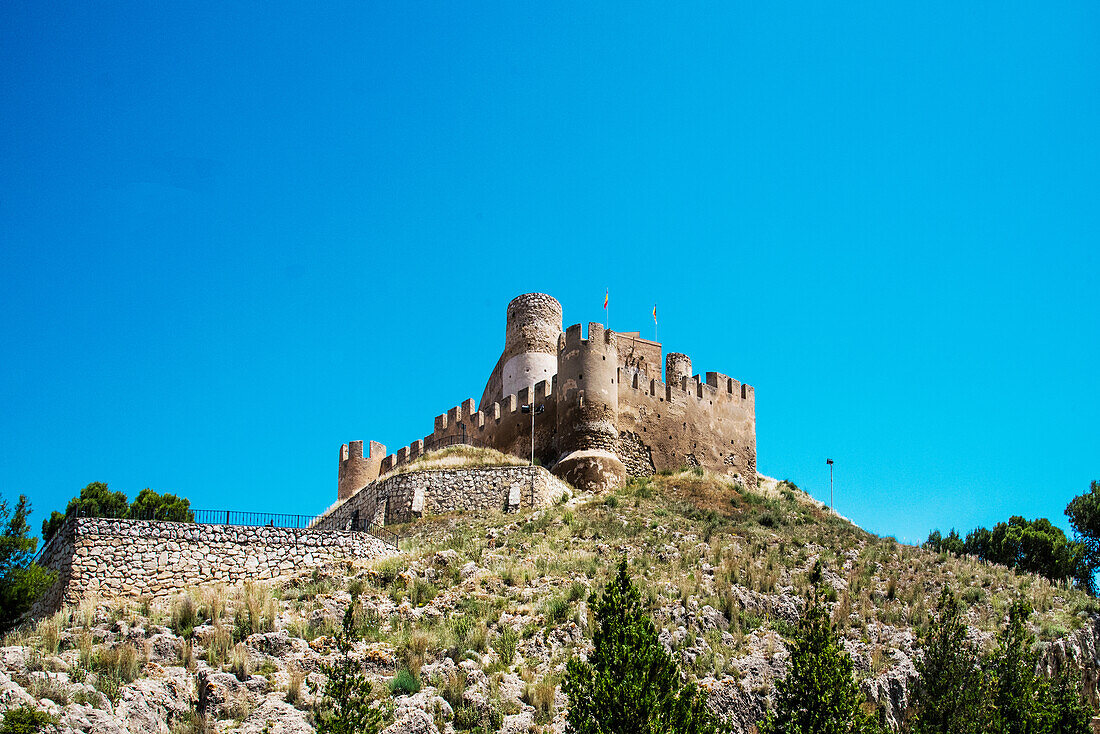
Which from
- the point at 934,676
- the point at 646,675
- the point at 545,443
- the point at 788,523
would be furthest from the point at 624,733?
the point at 545,443

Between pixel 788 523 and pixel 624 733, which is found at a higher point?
pixel 788 523

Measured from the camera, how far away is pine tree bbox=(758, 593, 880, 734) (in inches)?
671

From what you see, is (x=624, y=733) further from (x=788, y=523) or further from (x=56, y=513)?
(x=56, y=513)

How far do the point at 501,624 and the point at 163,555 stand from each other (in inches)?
288

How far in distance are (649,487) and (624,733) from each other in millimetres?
18301

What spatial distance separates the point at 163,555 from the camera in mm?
22453

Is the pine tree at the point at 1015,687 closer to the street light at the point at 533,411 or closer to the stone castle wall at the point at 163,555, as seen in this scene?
the stone castle wall at the point at 163,555

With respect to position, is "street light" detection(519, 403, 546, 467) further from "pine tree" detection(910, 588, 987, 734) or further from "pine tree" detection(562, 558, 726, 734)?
"pine tree" detection(562, 558, 726, 734)

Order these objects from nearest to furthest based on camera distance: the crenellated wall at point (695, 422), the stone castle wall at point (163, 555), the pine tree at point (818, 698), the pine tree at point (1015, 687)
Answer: the pine tree at point (818, 698) < the pine tree at point (1015, 687) < the stone castle wall at point (163, 555) < the crenellated wall at point (695, 422)

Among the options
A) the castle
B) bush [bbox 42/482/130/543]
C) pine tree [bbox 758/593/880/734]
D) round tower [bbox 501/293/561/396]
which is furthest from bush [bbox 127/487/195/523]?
pine tree [bbox 758/593/880/734]

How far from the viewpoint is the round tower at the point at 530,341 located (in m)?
39.7

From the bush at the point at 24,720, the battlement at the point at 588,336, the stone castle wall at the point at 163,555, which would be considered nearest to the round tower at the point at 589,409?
the battlement at the point at 588,336

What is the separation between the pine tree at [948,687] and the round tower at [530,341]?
20769 millimetres

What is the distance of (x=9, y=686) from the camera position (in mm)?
16141
